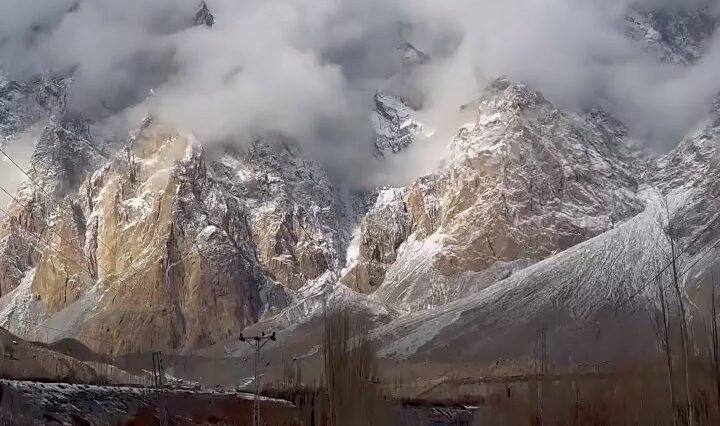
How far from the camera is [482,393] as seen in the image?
646 feet

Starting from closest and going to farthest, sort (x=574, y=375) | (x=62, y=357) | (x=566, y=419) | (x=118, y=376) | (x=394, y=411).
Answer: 1. (x=566, y=419)
2. (x=394, y=411)
3. (x=574, y=375)
4. (x=62, y=357)
5. (x=118, y=376)

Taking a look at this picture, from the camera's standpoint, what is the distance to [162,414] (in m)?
102

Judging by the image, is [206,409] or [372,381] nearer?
[372,381]

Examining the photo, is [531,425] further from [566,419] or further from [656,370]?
[656,370]

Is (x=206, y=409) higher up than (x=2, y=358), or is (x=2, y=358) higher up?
(x=2, y=358)

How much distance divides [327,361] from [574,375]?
91.7 m

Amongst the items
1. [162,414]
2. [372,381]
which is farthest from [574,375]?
[162,414]

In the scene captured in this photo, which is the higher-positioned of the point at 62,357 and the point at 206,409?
the point at 62,357

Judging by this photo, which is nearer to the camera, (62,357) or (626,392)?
(626,392)

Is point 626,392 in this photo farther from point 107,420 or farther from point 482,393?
point 482,393

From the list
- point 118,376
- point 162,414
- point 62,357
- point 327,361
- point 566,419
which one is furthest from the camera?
point 118,376

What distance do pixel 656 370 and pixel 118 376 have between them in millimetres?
126183

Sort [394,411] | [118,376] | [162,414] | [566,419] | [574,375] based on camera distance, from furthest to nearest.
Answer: [118,376] → [574,375] → [394,411] → [566,419] → [162,414]

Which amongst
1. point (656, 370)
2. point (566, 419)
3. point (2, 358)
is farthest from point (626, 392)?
point (2, 358)
